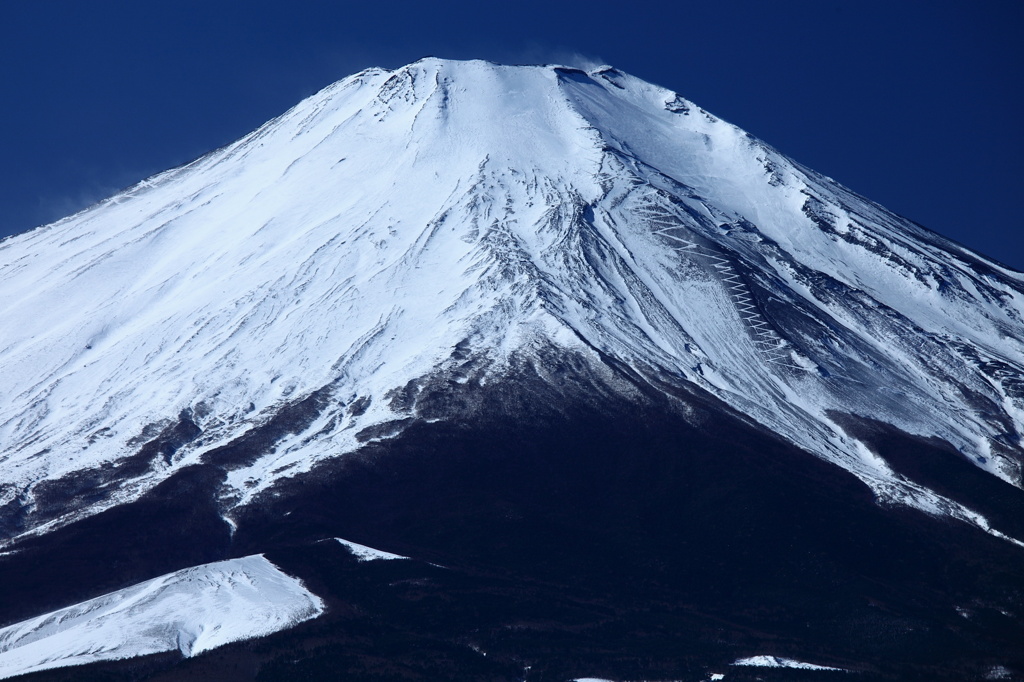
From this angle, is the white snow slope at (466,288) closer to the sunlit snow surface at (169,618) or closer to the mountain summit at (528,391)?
the mountain summit at (528,391)

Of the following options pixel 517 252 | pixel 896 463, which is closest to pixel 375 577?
pixel 896 463

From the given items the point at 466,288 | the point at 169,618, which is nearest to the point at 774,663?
the point at 169,618

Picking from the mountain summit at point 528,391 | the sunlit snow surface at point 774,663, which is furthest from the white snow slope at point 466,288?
the sunlit snow surface at point 774,663

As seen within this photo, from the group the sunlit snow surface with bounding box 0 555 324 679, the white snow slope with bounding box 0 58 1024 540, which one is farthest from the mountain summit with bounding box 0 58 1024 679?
the sunlit snow surface with bounding box 0 555 324 679

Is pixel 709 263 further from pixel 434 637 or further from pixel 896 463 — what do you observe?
pixel 434 637

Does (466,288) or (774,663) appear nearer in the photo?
(774,663)

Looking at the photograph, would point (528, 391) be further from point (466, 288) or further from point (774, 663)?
point (774, 663)

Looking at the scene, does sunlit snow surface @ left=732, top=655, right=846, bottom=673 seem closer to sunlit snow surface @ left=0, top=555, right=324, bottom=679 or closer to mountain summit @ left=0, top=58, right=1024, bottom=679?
mountain summit @ left=0, top=58, right=1024, bottom=679
